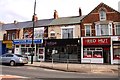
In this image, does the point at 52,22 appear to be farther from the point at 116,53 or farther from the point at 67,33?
the point at 116,53

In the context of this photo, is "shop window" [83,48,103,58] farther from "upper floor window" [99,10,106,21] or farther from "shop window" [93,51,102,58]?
"upper floor window" [99,10,106,21]

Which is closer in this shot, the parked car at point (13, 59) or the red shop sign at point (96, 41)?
the parked car at point (13, 59)

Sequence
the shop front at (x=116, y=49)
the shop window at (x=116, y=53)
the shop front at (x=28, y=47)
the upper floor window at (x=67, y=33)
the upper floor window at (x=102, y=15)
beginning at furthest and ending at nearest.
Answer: the shop front at (x=28, y=47) → the upper floor window at (x=67, y=33) → the upper floor window at (x=102, y=15) → the shop window at (x=116, y=53) → the shop front at (x=116, y=49)

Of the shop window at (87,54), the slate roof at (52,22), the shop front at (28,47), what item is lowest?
the shop window at (87,54)

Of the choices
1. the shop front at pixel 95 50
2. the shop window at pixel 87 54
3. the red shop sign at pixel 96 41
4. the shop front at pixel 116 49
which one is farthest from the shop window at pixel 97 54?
the shop front at pixel 116 49

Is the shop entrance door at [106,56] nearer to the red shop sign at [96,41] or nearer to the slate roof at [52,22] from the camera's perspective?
the red shop sign at [96,41]

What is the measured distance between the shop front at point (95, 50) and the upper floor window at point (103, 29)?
59.4 inches

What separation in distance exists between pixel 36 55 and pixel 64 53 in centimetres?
544

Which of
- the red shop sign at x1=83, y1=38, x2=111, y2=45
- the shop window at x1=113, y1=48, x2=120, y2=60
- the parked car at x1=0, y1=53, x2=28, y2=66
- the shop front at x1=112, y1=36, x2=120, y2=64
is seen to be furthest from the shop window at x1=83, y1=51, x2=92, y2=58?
the parked car at x1=0, y1=53, x2=28, y2=66

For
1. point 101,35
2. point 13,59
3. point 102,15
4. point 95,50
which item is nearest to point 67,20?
point 102,15

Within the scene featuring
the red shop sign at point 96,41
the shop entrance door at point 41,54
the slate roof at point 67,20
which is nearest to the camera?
the red shop sign at point 96,41

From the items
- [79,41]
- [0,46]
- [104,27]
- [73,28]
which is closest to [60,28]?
[73,28]

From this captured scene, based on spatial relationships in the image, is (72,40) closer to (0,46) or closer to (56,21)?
(56,21)

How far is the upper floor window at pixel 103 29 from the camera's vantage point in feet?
116
